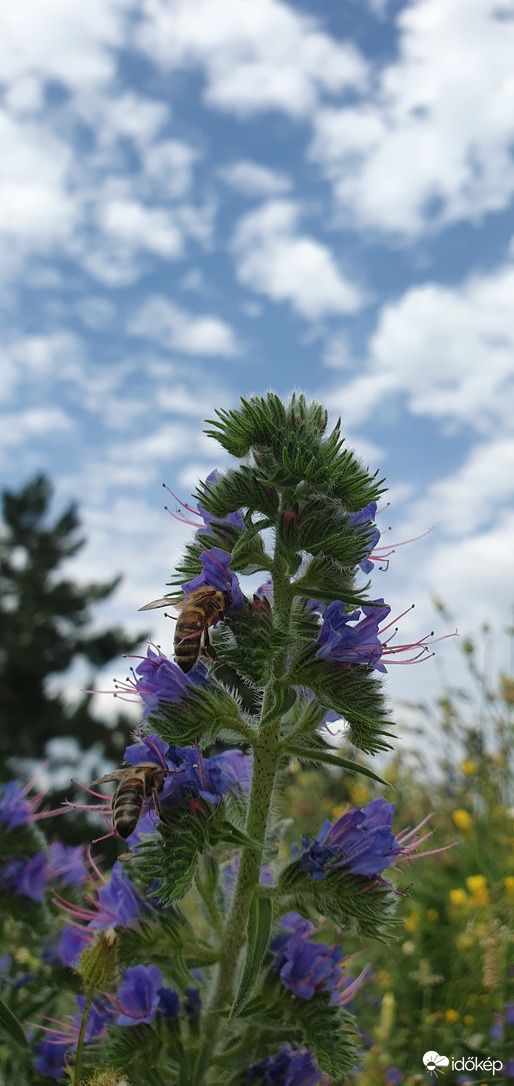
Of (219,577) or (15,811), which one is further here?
(15,811)

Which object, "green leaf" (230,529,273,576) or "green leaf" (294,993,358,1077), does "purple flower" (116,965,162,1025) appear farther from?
"green leaf" (230,529,273,576)

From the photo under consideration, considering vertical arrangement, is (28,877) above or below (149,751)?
below

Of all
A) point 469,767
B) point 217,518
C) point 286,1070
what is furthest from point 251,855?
point 469,767

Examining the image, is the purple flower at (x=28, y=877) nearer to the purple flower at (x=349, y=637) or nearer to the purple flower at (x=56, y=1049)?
the purple flower at (x=56, y=1049)

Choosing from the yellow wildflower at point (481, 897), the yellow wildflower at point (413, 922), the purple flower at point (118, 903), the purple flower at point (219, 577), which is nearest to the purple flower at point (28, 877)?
the purple flower at point (118, 903)

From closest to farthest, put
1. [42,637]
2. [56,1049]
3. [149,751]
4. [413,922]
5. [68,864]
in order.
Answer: [149,751] → [56,1049] → [68,864] → [413,922] → [42,637]

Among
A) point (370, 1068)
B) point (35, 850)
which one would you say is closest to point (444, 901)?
point (370, 1068)

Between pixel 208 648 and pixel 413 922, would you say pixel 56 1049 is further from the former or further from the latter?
pixel 413 922
